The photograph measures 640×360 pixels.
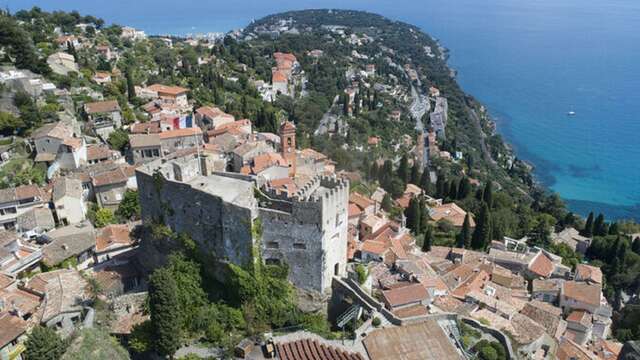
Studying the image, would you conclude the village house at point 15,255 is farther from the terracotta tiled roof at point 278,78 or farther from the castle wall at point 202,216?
the terracotta tiled roof at point 278,78

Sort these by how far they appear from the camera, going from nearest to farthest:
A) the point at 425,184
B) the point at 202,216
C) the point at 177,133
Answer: the point at 202,216 → the point at 177,133 → the point at 425,184

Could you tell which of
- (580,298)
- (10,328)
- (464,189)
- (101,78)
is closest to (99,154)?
(10,328)

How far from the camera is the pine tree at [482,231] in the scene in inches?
2224

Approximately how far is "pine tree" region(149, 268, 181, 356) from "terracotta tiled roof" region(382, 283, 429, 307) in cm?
1465

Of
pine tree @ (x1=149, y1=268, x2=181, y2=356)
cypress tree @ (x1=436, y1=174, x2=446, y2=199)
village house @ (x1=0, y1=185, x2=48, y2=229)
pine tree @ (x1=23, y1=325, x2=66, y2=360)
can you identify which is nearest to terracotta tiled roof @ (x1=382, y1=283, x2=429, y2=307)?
pine tree @ (x1=149, y1=268, x2=181, y2=356)

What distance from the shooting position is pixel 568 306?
45281 millimetres

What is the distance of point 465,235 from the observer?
186ft

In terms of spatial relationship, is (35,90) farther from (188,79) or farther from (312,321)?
(312,321)

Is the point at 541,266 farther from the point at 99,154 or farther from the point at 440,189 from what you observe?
the point at 99,154

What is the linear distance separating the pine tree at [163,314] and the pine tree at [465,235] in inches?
1536

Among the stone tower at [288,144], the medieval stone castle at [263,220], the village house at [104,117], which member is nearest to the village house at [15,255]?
the medieval stone castle at [263,220]

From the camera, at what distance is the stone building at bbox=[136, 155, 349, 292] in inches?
1067

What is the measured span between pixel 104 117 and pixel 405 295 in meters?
40.9

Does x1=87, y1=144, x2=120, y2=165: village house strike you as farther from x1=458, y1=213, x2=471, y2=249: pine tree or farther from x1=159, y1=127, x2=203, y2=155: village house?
x1=458, y1=213, x2=471, y2=249: pine tree
